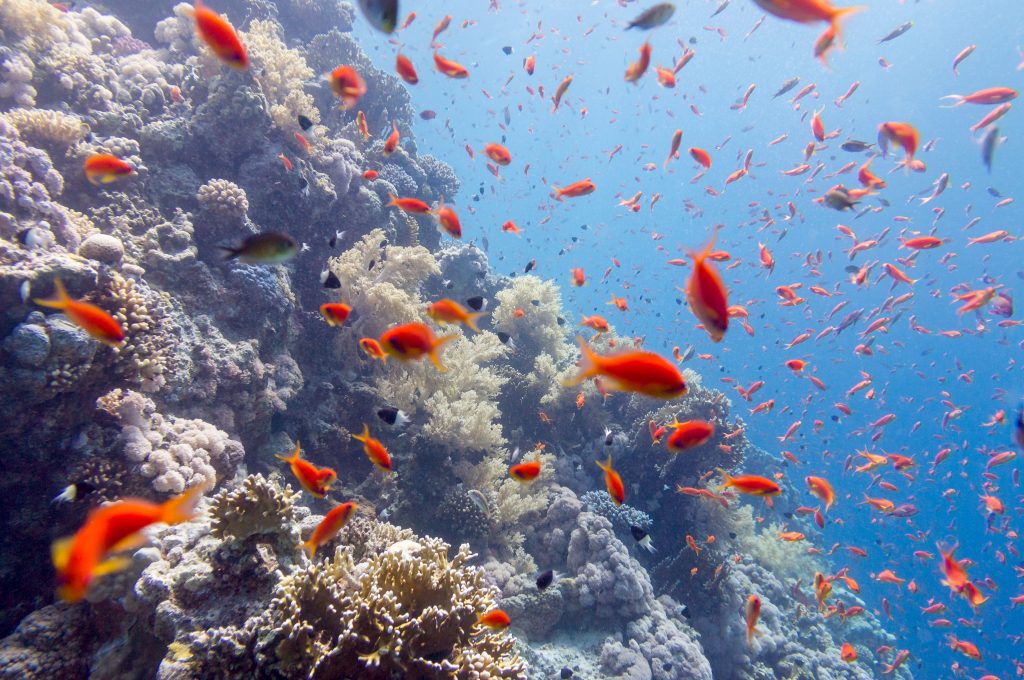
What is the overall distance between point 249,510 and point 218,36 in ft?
11.2

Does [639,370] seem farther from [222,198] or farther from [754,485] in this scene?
[222,198]

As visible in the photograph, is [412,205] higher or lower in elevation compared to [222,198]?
higher

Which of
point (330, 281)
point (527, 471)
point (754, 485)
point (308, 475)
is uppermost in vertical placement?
point (330, 281)

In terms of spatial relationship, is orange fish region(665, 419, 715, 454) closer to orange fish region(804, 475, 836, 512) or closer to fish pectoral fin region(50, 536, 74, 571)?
fish pectoral fin region(50, 536, 74, 571)

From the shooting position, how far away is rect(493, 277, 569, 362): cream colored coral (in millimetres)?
12016

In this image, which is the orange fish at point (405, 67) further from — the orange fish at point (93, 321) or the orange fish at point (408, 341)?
the orange fish at point (93, 321)

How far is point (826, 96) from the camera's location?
295 feet

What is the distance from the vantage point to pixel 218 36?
3266 mm

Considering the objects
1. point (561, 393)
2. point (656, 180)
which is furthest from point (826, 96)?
point (561, 393)

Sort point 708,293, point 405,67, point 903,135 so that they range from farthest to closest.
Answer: point 903,135 < point 405,67 < point 708,293

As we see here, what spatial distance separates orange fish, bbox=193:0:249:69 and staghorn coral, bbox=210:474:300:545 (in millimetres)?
3090

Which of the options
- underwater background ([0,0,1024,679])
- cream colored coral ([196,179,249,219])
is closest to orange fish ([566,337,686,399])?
underwater background ([0,0,1024,679])

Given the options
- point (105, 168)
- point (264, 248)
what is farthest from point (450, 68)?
point (264, 248)

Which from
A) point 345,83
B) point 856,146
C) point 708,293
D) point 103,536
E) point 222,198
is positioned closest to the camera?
point 103,536
